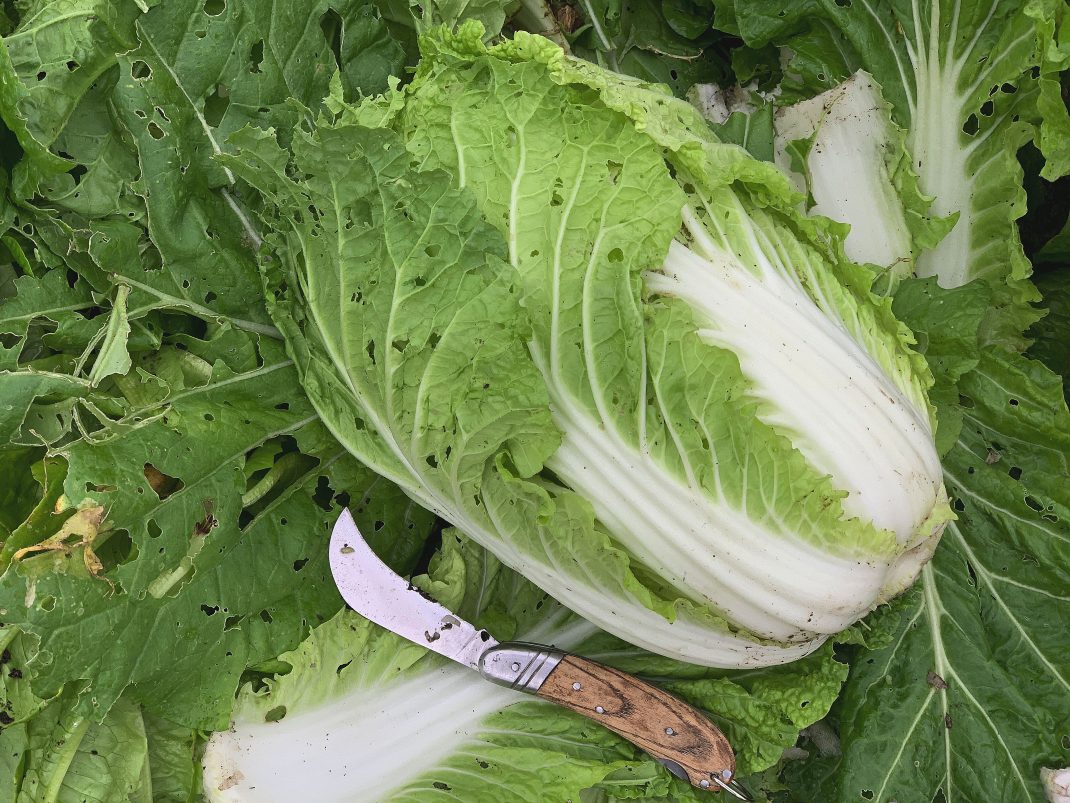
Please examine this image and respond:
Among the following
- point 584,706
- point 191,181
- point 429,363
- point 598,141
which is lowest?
point 584,706

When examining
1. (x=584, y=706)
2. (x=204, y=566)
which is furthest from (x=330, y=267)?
(x=584, y=706)

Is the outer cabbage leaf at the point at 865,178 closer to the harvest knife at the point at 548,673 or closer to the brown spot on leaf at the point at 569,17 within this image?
the brown spot on leaf at the point at 569,17

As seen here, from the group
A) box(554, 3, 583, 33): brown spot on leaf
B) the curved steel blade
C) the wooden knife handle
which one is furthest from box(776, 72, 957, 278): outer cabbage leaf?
the curved steel blade

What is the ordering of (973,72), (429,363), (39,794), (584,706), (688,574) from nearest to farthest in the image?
(429,363), (688,574), (39,794), (584,706), (973,72)

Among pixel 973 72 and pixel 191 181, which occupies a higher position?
pixel 191 181

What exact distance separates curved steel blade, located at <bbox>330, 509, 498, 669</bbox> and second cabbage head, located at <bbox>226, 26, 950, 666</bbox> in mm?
252

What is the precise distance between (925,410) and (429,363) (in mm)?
1062

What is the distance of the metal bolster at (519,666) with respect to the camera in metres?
1.81

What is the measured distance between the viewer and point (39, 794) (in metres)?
1.69

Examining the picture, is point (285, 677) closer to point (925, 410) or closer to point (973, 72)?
point (925, 410)

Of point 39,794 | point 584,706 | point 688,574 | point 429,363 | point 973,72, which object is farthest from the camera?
point 973,72

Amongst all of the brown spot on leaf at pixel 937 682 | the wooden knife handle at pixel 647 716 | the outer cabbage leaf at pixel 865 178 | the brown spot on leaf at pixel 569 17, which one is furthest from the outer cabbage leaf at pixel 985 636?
the brown spot on leaf at pixel 569 17

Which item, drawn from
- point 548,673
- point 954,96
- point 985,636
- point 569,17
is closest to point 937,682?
point 985,636

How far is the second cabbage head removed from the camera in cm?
144
